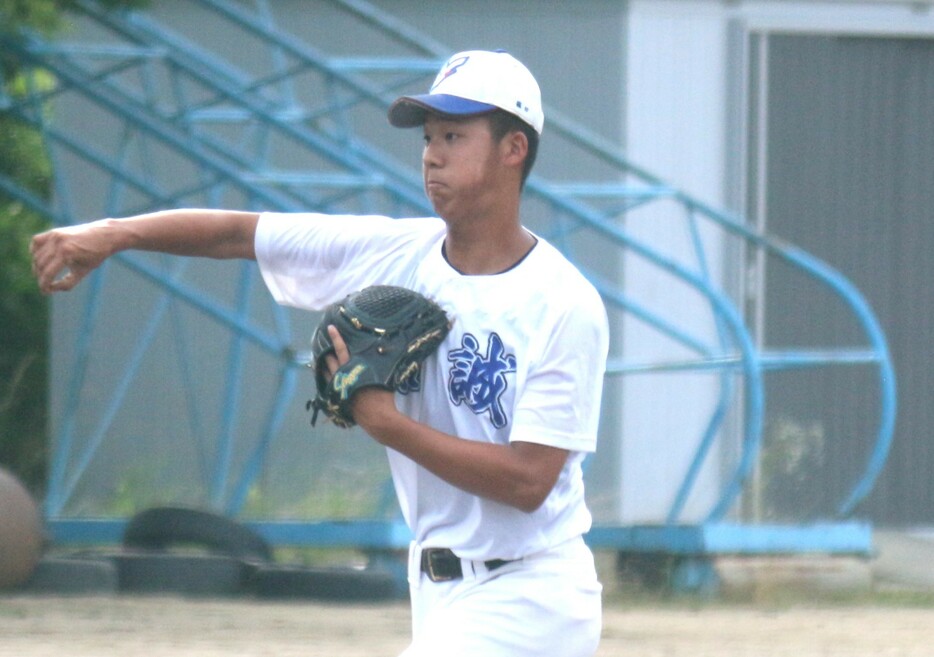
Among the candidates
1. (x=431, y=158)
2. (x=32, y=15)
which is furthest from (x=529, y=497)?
(x=32, y=15)

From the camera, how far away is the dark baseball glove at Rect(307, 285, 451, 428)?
326 centimetres

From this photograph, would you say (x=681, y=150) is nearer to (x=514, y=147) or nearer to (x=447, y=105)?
(x=514, y=147)

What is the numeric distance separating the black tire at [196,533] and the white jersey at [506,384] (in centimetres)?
504

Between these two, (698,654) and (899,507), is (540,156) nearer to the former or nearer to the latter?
(899,507)

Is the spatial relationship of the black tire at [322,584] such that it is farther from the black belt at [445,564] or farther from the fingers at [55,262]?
the fingers at [55,262]

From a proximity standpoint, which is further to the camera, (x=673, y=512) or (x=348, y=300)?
(x=673, y=512)

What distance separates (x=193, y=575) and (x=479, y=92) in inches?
210

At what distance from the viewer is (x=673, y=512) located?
9031 mm

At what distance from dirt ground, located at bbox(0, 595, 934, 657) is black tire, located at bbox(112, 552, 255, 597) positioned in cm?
11

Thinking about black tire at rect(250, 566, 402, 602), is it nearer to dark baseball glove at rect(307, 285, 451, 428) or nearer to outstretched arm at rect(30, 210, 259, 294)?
outstretched arm at rect(30, 210, 259, 294)

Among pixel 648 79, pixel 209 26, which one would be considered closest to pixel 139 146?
pixel 209 26

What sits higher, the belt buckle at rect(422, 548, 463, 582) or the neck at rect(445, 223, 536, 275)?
the neck at rect(445, 223, 536, 275)

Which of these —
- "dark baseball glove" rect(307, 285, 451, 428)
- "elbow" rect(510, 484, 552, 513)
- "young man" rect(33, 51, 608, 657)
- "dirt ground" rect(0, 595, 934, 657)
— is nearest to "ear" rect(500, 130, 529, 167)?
"young man" rect(33, 51, 608, 657)

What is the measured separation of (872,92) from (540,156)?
214 cm
